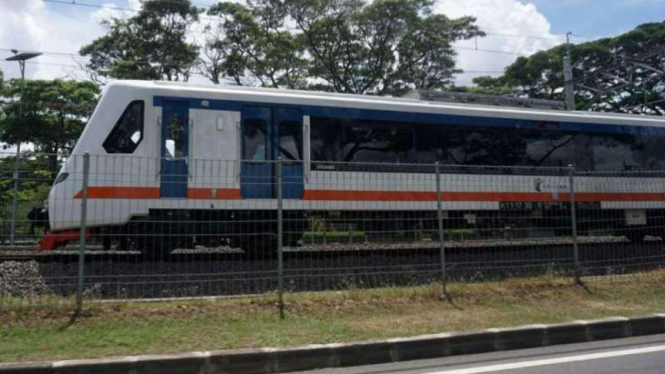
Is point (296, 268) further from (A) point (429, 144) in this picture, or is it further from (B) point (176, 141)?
(A) point (429, 144)

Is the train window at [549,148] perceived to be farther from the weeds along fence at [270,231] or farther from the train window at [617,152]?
the weeds along fence at [270,231]

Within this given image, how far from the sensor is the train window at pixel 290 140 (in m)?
10.9

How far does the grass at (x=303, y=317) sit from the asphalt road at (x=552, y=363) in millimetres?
538

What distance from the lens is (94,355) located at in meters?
5.08

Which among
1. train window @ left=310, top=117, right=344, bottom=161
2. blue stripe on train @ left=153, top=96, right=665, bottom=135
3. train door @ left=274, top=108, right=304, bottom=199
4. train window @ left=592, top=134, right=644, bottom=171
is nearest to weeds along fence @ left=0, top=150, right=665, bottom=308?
train door @ left=274, top=108, right=304, bottom=199

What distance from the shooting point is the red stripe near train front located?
921 centimetres

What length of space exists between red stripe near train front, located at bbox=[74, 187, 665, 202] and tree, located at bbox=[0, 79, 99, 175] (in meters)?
19.9

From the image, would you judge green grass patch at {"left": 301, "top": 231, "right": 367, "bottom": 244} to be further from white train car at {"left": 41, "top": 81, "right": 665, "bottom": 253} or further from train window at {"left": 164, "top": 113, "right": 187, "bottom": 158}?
train window at {"left": 164, "top": 113, "right": 187, "bottom": 158}

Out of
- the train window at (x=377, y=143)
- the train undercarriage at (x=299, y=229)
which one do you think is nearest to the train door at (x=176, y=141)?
the train undercarriage at (x=299, y=229)

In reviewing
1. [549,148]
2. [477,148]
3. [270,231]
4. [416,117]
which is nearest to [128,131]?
[270,231]

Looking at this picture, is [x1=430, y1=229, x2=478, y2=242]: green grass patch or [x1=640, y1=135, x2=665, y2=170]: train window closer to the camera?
[x1=430, y1=229, x2=478, y2=242]: green grass patch

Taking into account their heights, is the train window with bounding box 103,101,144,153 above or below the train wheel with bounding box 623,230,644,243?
above

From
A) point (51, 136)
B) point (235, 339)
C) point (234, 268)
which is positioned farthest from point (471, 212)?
point (51, 136)

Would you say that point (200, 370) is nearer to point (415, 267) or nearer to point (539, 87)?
Result: point (415, 267)
